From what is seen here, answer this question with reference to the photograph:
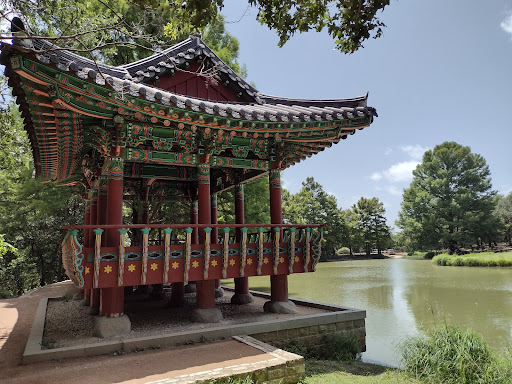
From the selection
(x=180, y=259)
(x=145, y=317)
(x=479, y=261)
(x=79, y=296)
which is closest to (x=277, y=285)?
(x=180, y=259)

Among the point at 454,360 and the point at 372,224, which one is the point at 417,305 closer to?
the point at 454,360

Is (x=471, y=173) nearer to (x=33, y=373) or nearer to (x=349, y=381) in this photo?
(x=349, y=381)

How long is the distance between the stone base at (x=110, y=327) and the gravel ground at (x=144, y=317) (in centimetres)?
12

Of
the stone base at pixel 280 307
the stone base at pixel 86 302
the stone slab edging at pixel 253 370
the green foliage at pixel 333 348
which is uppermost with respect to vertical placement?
the stone base at pixel 280 307

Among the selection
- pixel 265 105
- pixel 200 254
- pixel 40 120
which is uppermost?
pixel 265 105

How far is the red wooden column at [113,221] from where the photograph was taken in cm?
594

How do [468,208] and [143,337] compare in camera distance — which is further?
[468,208]

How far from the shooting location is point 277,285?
7.58 meters

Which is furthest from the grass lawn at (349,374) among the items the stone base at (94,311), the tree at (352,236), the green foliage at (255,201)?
the tree at (352,236)

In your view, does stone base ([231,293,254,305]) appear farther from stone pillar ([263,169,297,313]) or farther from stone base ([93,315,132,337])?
stone base ([93,315,132,337])

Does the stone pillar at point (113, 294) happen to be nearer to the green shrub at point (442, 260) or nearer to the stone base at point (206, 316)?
the stone base at point (206, 316)

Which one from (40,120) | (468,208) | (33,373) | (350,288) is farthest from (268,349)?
(468,208)

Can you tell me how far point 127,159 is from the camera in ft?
20.9

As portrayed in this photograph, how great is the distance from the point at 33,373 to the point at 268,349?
315 cm
